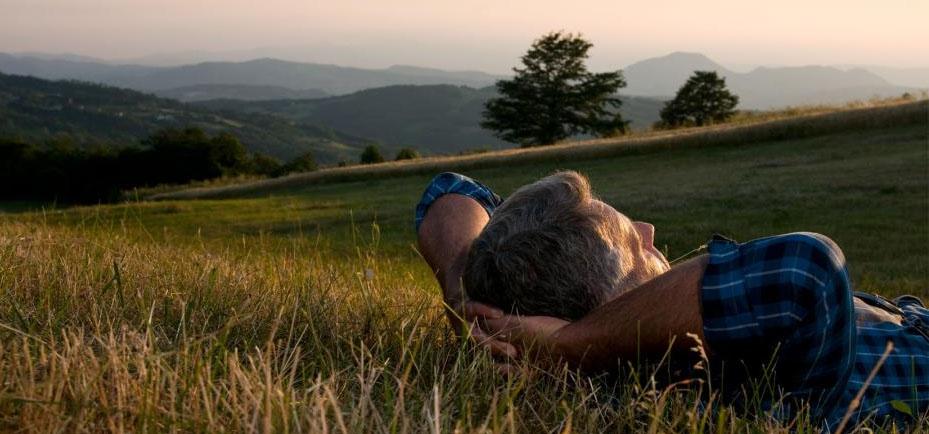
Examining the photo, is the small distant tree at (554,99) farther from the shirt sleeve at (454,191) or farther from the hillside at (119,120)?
the hillside at (119,120)

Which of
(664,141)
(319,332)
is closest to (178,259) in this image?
(319,332)

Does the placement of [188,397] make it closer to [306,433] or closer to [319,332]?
[306,433]

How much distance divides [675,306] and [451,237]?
1221 millimetres

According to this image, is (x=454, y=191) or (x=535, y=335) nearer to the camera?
(x=535, y=335)

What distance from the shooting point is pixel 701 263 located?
2398 mm

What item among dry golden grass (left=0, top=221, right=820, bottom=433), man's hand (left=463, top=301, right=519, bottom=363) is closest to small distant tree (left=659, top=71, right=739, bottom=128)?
dry golden grass (left=0, top=221, right=820, bottom=433)

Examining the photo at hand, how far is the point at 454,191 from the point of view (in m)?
3.63

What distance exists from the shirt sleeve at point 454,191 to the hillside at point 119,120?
475 feet

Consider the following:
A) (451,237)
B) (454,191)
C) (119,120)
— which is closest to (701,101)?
(454,191)

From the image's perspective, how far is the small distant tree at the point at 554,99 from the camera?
64250 mm

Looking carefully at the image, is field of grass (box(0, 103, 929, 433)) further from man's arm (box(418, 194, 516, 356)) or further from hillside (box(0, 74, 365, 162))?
hillside (box(0, 74, 365, 162))

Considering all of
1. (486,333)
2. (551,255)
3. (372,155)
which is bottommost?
(372,155)

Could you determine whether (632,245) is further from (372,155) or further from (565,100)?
(372,155)

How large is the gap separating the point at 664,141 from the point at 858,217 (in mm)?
13057
